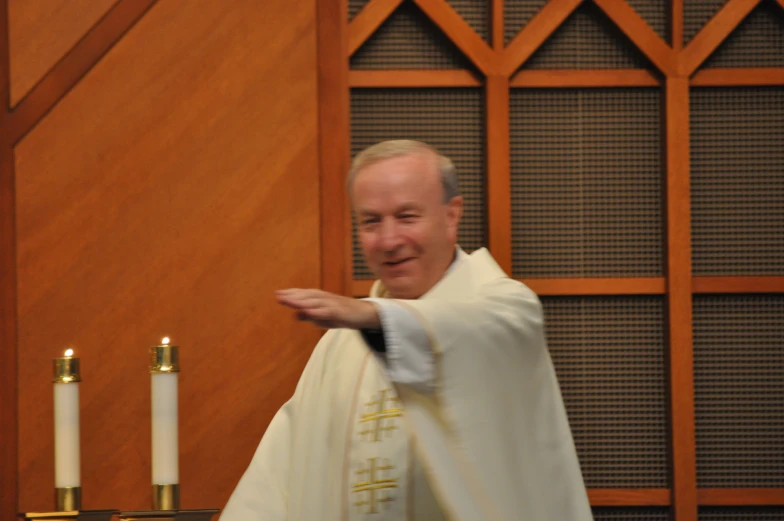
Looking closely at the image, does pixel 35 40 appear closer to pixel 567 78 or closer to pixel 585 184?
pixel 567 78

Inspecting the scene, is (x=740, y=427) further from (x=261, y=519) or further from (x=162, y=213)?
(x=162, y=213)

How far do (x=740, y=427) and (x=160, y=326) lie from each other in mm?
1975

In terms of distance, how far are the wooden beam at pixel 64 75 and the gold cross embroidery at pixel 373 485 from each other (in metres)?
1.65

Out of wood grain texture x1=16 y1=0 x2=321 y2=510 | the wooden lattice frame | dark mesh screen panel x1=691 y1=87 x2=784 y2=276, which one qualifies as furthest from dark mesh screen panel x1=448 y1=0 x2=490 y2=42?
dark mesh screen panel x1=691 y1=87 x2=784 y2=276

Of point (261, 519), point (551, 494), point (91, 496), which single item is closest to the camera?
point (551, 494)

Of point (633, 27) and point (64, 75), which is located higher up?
point (633, 27)

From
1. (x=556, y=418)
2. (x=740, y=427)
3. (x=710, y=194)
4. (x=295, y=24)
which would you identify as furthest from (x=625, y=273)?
(x=295, y=24)

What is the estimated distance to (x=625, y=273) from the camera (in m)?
3.56

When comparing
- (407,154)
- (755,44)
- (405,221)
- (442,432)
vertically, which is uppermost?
(755,44)

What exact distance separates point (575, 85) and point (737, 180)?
64 centimetres

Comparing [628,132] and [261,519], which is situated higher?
[628,132]

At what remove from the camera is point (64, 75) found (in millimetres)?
3445

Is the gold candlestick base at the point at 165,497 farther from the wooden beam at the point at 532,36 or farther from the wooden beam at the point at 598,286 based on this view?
the wooden beam at the point at 532,36

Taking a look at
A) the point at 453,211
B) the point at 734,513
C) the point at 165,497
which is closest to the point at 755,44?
the point at 453,211
